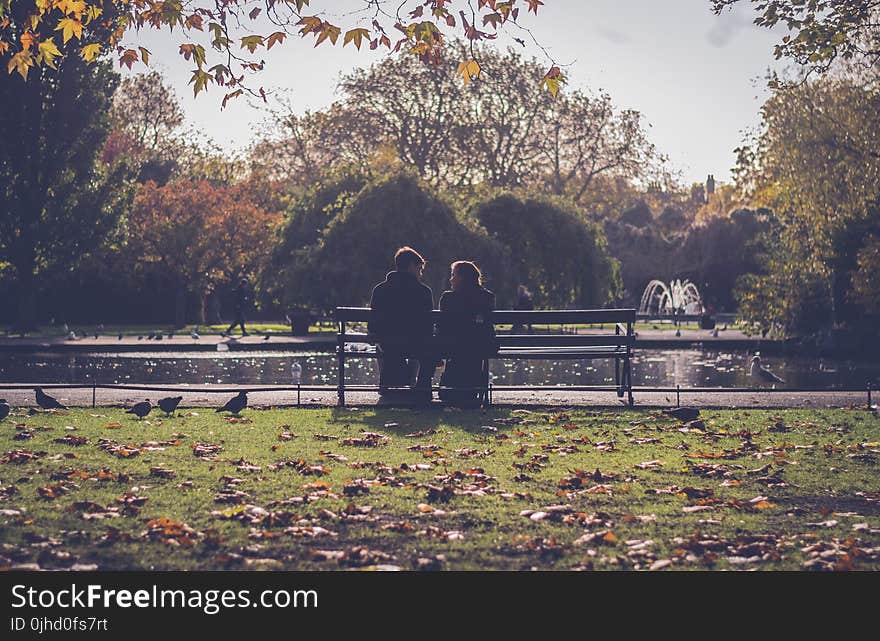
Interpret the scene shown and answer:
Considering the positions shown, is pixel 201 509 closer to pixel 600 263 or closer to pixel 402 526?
pixel 402 526

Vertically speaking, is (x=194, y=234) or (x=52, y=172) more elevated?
(x=52, y=172)

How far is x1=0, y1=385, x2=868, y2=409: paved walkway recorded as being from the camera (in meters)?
12.8

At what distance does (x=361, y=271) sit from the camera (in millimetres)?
31703

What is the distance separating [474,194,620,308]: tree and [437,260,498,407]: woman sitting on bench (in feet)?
77.7

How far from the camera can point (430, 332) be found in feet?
42.4

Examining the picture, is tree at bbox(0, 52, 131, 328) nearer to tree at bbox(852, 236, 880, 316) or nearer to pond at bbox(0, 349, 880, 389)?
pond at bbox(0, 349, 880, 389)

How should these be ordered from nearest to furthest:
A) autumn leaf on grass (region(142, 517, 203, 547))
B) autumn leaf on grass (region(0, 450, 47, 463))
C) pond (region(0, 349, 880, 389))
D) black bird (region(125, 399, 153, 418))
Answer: autumn leaf on grass (region(142, 517, 203, 547)) < autumn leaf on grass (region(0, 450, 47, 463)) < black bird (region(125, 399, 153, 418)) < pond (region(0, 349, 880, 389))

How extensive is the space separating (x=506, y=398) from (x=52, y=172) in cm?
2599

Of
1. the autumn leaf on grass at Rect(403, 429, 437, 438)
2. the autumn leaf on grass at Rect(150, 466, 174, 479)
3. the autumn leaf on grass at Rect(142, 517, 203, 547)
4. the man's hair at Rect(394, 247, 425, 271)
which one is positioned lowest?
the autumn leaf on grass at Rect(142, 517, 203, 547)

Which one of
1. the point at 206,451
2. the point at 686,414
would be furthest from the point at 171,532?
the point at 686,414

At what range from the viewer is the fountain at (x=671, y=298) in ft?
183

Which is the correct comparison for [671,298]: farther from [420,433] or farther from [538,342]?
[420,433]

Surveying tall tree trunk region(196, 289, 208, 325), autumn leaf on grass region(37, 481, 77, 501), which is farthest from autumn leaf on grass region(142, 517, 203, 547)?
tall tree trunk region(196, 289, 208, 325)
